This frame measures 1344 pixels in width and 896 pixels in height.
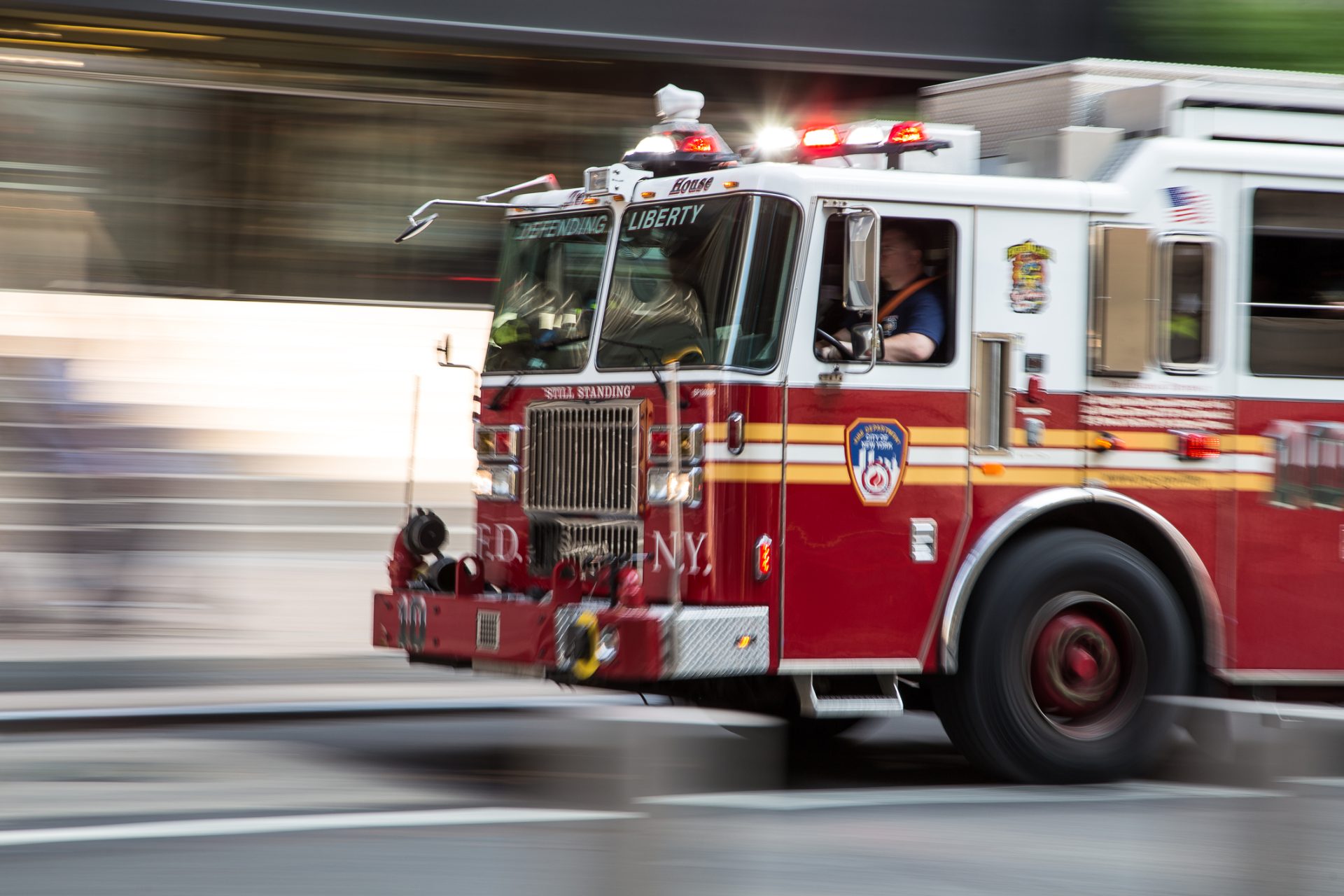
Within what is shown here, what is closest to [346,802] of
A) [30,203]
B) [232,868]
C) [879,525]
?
[232,868]

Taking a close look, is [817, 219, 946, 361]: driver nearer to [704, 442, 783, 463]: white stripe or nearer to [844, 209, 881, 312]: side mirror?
[844, 209, 881, 312]: side mirror

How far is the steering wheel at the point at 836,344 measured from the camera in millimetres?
7199

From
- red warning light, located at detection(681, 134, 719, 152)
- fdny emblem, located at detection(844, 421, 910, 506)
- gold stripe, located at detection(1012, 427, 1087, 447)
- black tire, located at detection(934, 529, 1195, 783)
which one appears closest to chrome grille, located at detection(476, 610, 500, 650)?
fdny emblem, located at detection(844, 421, 910, 506)

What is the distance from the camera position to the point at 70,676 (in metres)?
10.0

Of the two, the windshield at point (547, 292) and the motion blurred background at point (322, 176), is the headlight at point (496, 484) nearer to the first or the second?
the windshield at point (547, 292)

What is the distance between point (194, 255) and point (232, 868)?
10762 millimetres

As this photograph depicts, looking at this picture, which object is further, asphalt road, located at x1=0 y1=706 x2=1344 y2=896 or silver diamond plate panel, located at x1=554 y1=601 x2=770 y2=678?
silver diamond plate panel, located at x1=554 y1=601 x2=770 y2=678

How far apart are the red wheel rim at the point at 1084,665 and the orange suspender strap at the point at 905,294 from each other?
1405 mm

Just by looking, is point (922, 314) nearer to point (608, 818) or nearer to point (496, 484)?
point (496, 484)

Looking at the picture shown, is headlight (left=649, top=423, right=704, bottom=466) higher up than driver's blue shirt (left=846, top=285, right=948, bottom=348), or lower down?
lower down

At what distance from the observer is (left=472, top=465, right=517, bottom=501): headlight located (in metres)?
8.07

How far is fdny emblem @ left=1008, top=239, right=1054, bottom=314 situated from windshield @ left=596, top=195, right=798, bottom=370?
3.39 feet

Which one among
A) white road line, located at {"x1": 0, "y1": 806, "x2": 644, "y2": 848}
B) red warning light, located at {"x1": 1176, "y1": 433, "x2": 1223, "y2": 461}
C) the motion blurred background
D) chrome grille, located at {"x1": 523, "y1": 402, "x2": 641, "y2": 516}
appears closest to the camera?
white road line, located at {"x1": 0, "y1": 806, "x2": 644, "y2": 848}

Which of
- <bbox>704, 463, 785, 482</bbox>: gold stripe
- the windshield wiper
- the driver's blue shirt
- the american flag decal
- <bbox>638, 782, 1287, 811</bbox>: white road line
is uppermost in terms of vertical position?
the american flag decal
